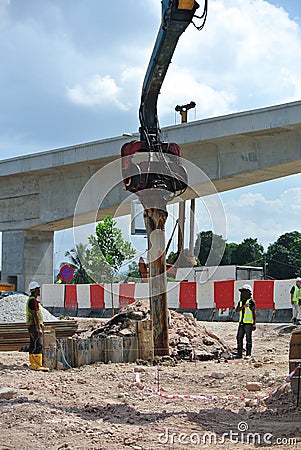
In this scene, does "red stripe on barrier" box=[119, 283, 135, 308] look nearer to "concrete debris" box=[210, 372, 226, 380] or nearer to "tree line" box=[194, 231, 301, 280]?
"concrete debris" box=[210, 372, 226, 380]

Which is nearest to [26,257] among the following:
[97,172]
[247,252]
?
[97,172]

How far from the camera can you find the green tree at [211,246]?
529 inches

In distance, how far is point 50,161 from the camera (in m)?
28.0

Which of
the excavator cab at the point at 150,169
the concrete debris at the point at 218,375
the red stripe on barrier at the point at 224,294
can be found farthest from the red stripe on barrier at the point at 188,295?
the concrete debris at the point at 218,375

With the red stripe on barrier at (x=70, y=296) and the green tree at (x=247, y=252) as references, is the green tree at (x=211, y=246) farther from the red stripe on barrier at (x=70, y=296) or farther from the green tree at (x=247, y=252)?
the green tree at (x=247, y=252)

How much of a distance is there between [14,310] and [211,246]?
26.9 feet

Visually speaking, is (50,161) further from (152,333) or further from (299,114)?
(152,333)

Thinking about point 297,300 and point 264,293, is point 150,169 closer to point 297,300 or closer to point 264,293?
point 297,300

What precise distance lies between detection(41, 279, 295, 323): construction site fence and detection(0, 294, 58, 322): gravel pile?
9.48 feet

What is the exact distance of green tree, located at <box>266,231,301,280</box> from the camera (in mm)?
71625

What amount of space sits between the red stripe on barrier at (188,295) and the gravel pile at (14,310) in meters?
8.54

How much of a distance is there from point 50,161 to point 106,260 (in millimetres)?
13302

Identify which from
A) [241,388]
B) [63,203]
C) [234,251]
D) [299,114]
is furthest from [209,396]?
[234,251]

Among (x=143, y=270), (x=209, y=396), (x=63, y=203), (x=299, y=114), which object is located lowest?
(x=209, y=396)
